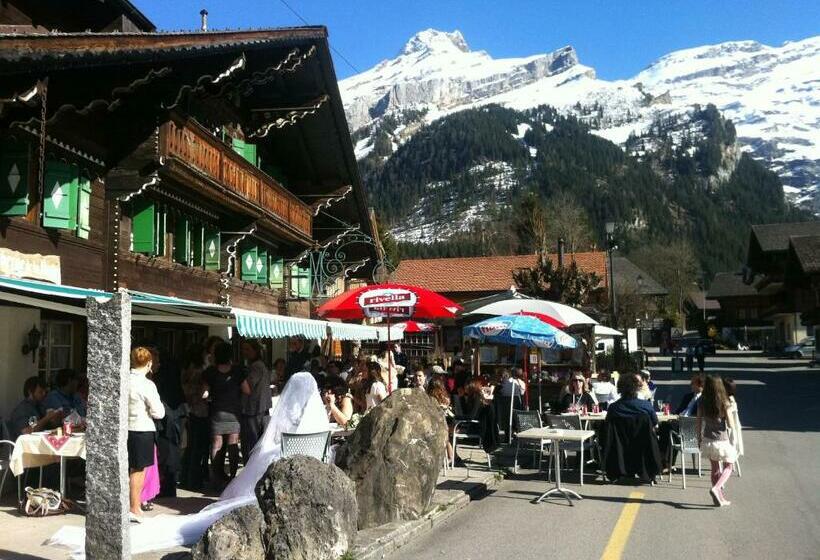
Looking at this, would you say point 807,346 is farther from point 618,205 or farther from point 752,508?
point 618,205

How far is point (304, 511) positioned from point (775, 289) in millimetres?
87129

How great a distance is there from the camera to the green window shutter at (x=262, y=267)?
71.1ft

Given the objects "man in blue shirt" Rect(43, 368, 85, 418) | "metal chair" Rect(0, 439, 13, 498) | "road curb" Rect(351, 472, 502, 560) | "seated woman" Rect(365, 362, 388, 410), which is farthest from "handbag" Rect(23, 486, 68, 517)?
"seated woman" Rect(365, 362, 388, 410)

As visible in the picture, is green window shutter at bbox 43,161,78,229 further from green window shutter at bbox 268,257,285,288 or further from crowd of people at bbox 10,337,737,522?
green window shutter at bbox 268,257,285,288

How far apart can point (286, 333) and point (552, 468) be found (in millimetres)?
4592

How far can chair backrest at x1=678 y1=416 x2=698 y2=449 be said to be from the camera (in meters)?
11.7

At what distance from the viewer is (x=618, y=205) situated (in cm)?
15512

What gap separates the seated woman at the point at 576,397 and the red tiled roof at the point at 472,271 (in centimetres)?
4588

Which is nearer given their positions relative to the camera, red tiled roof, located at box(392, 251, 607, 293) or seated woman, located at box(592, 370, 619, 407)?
seated woman, located at box(592, 370, 619, 407)

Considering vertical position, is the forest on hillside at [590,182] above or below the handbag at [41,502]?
above

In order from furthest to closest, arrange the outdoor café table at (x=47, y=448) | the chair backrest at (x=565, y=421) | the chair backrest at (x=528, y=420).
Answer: the chair backrest at (x=528, y=420), the chair backrest at (x=565, y=421), the outdoor café table at (x=47, y=448)

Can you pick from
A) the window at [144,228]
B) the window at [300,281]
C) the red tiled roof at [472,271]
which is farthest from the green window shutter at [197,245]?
the red tiled roof at [472,271]

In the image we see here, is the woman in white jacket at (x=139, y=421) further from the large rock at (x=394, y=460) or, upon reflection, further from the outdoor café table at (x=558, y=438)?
the outdoor café table at (x=558, y=438)

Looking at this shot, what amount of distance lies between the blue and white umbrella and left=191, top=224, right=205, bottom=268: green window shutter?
6404 millimetres
